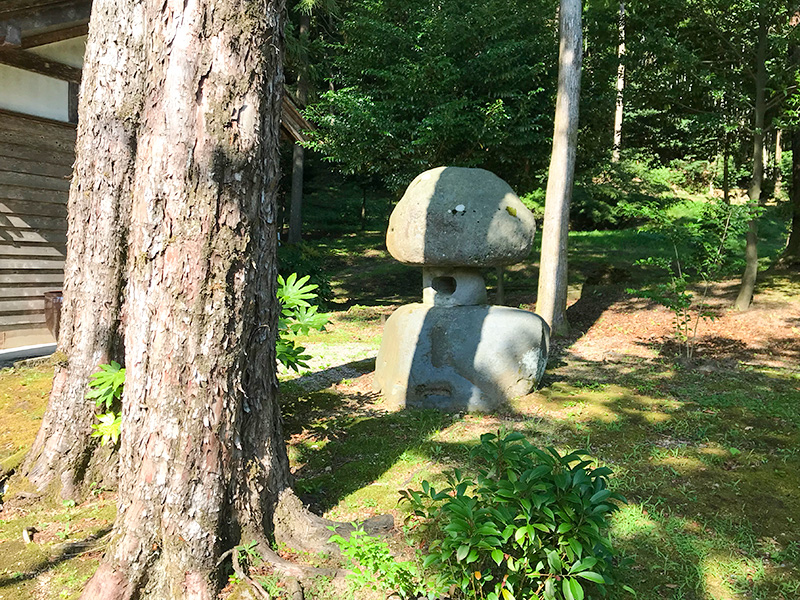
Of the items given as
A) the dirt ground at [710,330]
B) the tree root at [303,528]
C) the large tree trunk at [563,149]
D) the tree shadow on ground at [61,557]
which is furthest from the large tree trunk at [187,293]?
the large tree trunk at [563,149]

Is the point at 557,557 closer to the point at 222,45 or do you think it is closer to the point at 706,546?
the point at 706,546

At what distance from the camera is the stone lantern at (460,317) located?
5652 mm

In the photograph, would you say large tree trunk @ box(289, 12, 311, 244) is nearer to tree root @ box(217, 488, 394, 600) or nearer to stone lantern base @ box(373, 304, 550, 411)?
stone lantern base @ box(373, 304, 550, 411)

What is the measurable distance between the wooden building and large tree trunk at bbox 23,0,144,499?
4379 millimetres

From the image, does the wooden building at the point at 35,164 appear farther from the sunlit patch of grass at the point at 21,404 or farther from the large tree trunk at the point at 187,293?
the large tree trunk at the point at 187,293

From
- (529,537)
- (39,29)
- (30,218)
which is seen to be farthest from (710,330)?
(30,218)

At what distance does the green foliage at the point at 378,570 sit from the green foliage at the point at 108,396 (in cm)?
166

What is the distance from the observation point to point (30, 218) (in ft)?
26.0

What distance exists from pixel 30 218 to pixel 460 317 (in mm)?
→ 6225

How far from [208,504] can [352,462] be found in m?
1.74

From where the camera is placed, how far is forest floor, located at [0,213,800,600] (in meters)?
2.95

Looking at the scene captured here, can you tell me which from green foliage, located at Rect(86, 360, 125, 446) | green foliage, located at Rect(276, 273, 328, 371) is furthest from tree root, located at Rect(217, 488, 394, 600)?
green foliage, located at Rect(276, 273, 328, 371)

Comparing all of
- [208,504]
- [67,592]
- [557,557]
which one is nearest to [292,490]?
[208,504]

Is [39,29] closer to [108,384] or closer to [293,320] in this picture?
[293,320]
